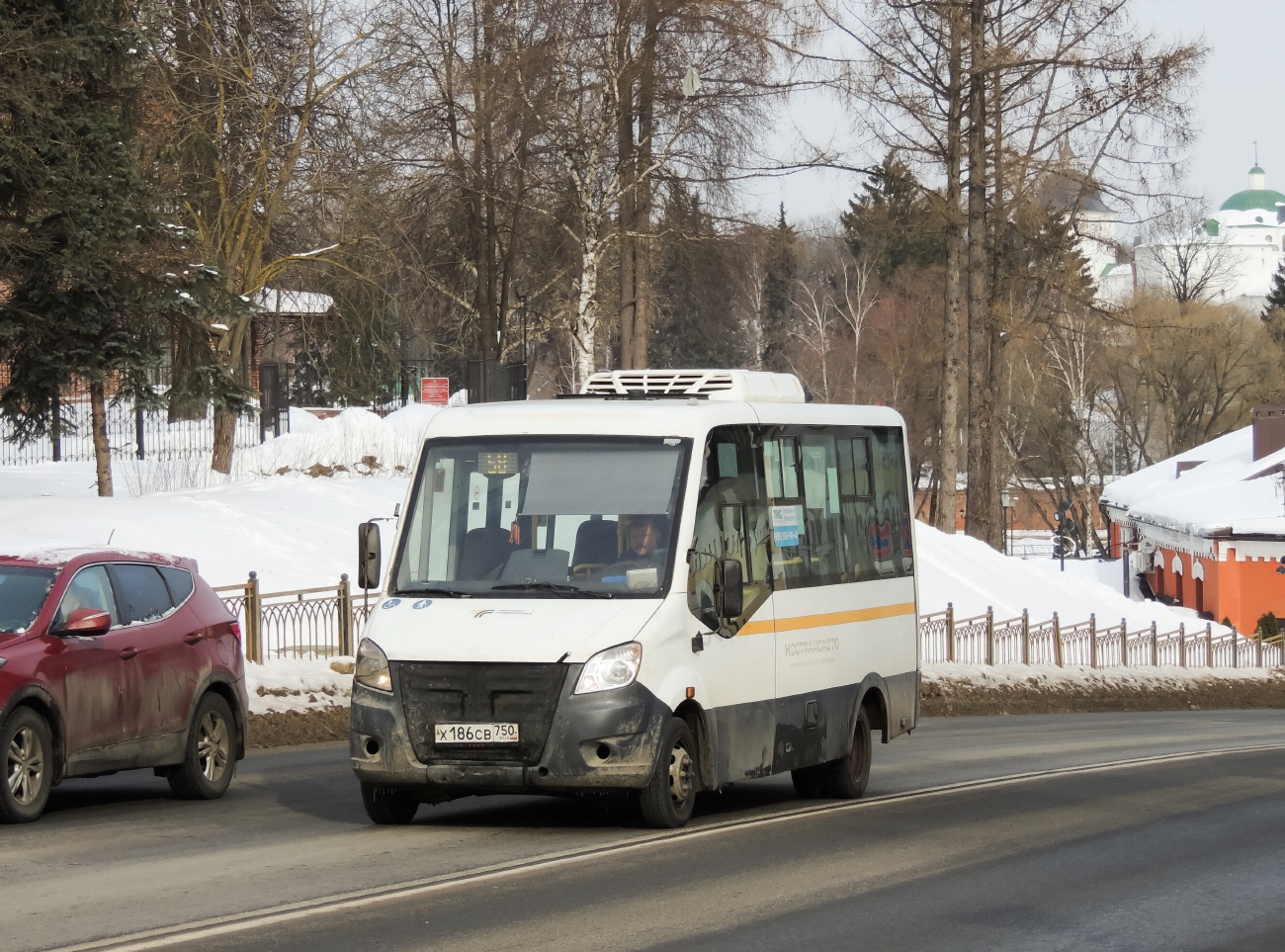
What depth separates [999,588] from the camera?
1443 inches

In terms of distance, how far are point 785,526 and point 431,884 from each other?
13.3 feet

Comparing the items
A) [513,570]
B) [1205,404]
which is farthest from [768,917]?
[1205,404]

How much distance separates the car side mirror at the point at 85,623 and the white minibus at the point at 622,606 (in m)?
1.59

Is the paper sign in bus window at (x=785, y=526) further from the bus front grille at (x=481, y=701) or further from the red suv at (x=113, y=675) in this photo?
the red suv at (x=113, y=675)

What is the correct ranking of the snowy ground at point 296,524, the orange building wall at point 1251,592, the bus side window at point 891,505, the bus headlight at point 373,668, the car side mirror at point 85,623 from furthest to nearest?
1. the orange building wall at point 1251,592
2. the snowy ground at point 296,524
3. the bus side window at point 891,505
4. the car side mirror at point 85,623
5. the bus headlight at point 373,668

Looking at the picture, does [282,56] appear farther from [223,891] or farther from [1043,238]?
[223,891]

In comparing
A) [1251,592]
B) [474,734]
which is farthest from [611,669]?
[1251,592]

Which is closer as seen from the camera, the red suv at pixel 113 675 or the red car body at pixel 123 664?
the red suv at pixel 113 675

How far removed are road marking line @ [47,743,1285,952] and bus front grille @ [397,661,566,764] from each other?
0.68m

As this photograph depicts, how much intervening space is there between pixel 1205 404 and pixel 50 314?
6791 cm

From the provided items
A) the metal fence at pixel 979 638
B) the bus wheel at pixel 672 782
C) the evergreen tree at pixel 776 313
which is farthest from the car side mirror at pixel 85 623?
the evergreen tree at pixel 776 313

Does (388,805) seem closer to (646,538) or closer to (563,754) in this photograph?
(563,754)

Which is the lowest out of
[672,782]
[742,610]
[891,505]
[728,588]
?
[672,782]

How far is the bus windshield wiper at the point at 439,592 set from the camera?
34.3 ft
